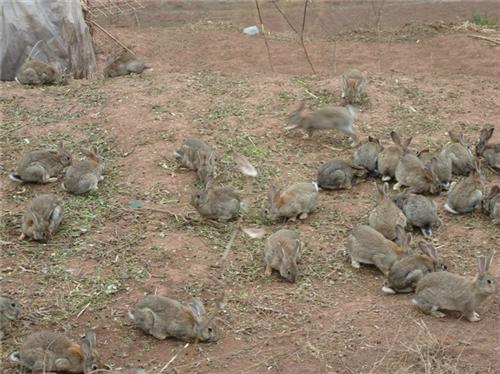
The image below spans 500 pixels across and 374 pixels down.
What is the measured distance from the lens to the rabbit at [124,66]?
425 inches

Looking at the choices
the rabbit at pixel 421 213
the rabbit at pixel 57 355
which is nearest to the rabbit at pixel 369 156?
the rabbit at pixel 421 213

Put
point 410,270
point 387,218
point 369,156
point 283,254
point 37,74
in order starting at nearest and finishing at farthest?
point 410,270
point 283,254
point 387,218
point 369,156
point 37,74

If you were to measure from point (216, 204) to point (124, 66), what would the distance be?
4.47 m

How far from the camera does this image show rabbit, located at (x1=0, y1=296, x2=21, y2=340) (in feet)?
17.2

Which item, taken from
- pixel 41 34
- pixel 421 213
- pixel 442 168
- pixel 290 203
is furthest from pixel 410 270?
pixel 41 34

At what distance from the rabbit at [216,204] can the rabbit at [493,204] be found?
213 centimetres

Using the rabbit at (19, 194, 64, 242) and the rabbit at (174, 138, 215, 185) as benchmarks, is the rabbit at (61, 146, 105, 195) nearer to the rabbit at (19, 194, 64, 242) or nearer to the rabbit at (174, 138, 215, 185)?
the rabbit at (19, 194, 64, 242)

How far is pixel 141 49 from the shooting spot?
12.7 m

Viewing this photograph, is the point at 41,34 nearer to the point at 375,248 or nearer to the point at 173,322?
the point at 375,248

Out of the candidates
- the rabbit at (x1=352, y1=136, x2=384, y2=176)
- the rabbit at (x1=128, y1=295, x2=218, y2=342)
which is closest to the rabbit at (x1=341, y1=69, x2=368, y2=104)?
the rabbit at (x1=352, y1=136, x2=384, y2=176)

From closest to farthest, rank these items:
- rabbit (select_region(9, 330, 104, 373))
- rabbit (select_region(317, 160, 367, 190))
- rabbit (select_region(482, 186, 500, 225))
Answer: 1. rabbit (select_region(9, 330, 104, 373))
2. rabbit (select_region(482, 186, 500, 225))
3. rabbit (select_region(317, 160, 367, 190))

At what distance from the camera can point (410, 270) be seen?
5.90m

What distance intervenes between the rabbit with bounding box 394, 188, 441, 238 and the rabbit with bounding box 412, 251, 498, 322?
1148 mm

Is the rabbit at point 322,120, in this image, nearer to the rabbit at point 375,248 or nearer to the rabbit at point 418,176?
the rabbit at point 418,176
